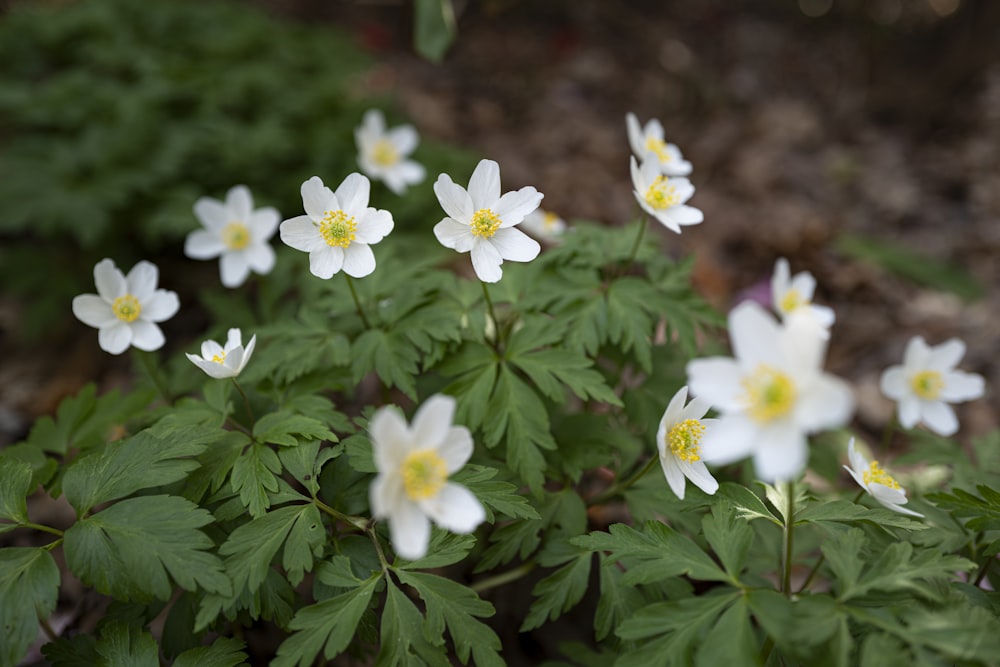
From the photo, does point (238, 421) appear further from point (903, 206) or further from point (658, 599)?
point (903, 206)

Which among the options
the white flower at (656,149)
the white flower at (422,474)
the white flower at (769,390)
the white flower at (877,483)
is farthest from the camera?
the white flower at (656,149)

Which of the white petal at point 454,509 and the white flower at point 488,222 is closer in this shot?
the white petal at point 454,509

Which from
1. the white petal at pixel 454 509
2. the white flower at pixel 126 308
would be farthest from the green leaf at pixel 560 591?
the white flower at pixel 126 308

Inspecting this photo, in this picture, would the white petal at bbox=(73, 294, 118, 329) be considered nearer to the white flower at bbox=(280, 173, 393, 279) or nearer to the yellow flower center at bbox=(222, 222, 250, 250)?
the yellow flower center at bbox=(222, 222, 250, 250)

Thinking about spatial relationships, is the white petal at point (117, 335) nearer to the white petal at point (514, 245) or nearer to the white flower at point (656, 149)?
the white petal at point (514, 245)

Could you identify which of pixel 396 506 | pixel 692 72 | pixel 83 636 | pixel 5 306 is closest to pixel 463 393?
pixel 396 506

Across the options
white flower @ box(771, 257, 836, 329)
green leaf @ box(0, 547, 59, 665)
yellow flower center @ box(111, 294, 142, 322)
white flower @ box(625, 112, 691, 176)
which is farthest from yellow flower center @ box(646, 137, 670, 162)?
green leaf @ box(0, 547, 59, 665)

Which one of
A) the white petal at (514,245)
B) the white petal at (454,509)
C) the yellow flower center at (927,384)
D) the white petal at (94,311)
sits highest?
the white petal at (514,245)
